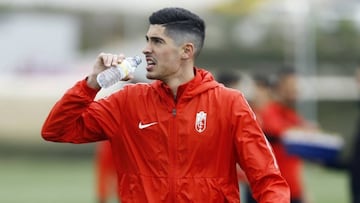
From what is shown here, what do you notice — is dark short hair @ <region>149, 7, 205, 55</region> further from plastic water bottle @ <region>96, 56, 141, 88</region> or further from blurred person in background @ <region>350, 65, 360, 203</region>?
blurred person in background @ <region>350, 65, 360, 203</region>

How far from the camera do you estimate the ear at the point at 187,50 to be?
23.7 feet

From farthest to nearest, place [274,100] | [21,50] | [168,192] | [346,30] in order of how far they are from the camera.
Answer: [21,50] → [346,30] → [274,100] → [168,192]

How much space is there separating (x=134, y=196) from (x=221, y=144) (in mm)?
578

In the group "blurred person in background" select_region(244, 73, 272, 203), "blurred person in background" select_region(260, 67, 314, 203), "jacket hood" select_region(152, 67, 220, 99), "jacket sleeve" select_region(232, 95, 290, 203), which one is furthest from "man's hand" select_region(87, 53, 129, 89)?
"blurred person in background" select_region(244, 73, 272, 203)

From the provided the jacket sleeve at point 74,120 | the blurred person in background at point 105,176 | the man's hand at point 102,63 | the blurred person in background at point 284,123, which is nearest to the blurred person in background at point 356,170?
the blurred person in background at point 284,123

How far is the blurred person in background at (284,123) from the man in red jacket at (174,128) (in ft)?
19.2

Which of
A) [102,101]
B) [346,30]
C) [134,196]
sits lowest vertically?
[346,30]

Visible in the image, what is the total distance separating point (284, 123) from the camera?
13.3m

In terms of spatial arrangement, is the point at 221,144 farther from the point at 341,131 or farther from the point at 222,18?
the point at 222,18

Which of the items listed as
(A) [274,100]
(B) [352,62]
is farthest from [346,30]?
(A) [274,100]

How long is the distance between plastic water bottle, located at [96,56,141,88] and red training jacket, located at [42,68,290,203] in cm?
17

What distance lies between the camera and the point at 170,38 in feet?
23.5

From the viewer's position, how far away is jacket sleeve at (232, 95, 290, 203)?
22.7 ft

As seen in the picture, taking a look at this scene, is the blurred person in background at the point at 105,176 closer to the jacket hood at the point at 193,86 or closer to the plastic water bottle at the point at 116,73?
the jacket hood at the point at 193,86
